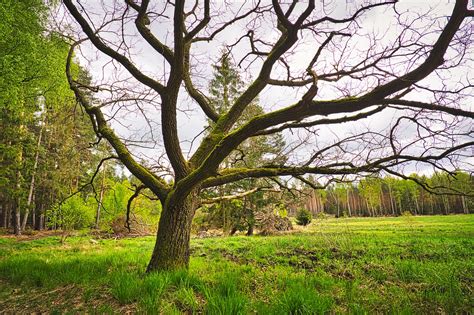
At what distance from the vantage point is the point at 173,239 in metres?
4.82

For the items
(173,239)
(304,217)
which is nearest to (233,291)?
(173,239)

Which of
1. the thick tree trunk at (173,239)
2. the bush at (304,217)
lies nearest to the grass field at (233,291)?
the thick tree trunk at (173,239)

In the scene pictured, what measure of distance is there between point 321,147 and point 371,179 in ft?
3.65

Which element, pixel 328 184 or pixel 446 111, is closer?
pixel 446 111

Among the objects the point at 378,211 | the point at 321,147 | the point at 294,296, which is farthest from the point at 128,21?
the point at 378,211

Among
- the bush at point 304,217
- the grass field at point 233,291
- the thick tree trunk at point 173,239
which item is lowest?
the bush at point 304,217

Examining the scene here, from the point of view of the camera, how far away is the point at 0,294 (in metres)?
4.52

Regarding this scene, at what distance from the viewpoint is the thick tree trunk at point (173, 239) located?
471 centimetres

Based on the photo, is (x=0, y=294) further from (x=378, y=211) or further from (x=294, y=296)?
(x=378, y=211)

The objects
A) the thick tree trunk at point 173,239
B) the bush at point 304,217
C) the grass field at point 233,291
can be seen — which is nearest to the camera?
the grass field at point 233,291

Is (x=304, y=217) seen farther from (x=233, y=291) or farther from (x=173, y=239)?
(x=233, y=291)

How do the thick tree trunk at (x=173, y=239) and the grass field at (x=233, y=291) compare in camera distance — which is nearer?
the grass field at (x=233, y=291)

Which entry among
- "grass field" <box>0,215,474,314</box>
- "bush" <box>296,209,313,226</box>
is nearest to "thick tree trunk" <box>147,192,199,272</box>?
"grass field" <box>0,215,474,314</box>

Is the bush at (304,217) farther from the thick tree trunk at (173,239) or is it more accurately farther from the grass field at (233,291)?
the thick tree trunk at (173,239)
